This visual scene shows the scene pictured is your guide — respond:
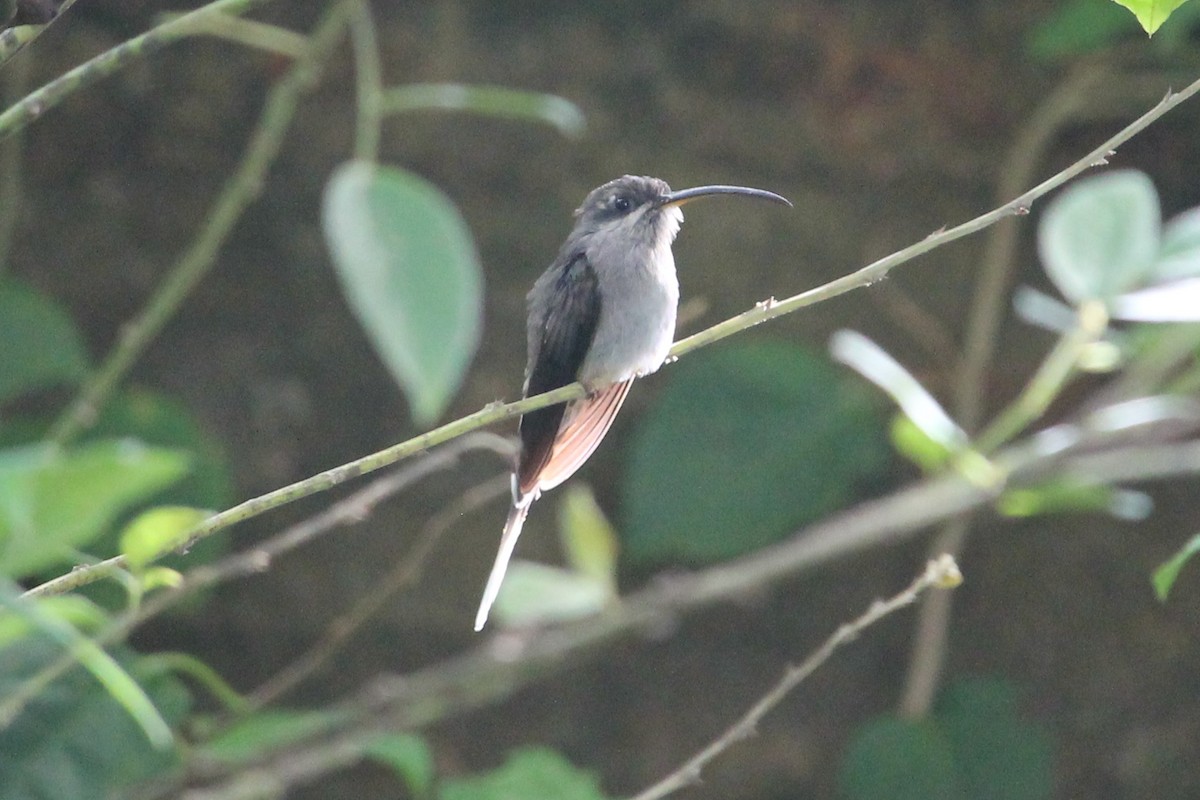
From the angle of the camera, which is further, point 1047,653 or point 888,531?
point 1047,653

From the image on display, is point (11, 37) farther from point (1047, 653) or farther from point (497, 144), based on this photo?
point (1047, 653)

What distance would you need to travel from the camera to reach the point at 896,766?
2.78m

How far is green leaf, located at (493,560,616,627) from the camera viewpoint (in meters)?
2.31

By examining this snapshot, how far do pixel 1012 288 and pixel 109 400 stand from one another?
212cm

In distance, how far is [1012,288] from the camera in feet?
10.8

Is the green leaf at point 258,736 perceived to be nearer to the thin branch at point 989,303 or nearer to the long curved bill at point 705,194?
the long curved bill at point 705,194

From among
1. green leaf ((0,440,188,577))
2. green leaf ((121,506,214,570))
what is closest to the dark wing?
green leaf ((121,506,214,570))

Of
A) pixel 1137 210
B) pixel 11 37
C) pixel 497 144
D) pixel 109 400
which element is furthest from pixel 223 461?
pixel 11 37

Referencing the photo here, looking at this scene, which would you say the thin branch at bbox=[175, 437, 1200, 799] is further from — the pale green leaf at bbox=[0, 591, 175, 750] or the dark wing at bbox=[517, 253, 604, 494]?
the pale green leaf at bbox=[0, 591, 175, 750]

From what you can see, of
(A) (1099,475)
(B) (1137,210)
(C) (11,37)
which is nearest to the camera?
(C) (11,37)

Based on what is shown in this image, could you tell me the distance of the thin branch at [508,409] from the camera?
0.97 m

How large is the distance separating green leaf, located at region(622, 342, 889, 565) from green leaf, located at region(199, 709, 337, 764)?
0.91m

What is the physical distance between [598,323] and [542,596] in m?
0.50

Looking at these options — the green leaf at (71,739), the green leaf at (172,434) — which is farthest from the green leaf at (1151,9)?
the green leaf at (172,434)
